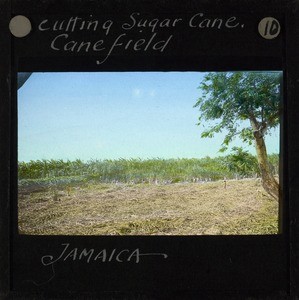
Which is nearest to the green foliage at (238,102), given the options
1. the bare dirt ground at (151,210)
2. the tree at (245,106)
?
the tree at (245,106)

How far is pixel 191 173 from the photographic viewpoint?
271 cm

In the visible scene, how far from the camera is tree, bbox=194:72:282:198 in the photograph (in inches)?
105

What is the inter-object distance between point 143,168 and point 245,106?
2.01 feet

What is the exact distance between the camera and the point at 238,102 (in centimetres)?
272

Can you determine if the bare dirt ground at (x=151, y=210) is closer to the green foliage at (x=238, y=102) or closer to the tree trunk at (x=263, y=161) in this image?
the tree trunk at (x=263, y=161)

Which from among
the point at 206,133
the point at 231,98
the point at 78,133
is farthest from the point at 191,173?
the point at 78,133

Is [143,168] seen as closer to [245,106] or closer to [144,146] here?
[144,146]

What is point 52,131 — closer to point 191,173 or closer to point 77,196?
point 77,196

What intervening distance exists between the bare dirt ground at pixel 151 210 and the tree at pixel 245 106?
149 millimetres

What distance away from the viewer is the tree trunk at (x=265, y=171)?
266 centimetres

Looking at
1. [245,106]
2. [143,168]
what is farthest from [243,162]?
[143,168]

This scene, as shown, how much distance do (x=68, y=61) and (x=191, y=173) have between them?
0.85 m

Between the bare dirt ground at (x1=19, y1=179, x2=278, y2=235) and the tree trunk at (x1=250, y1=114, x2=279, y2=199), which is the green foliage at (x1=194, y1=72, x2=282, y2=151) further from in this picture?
the bare dirt ground at (x1=19, y1=179, x2=278, y2=235)
